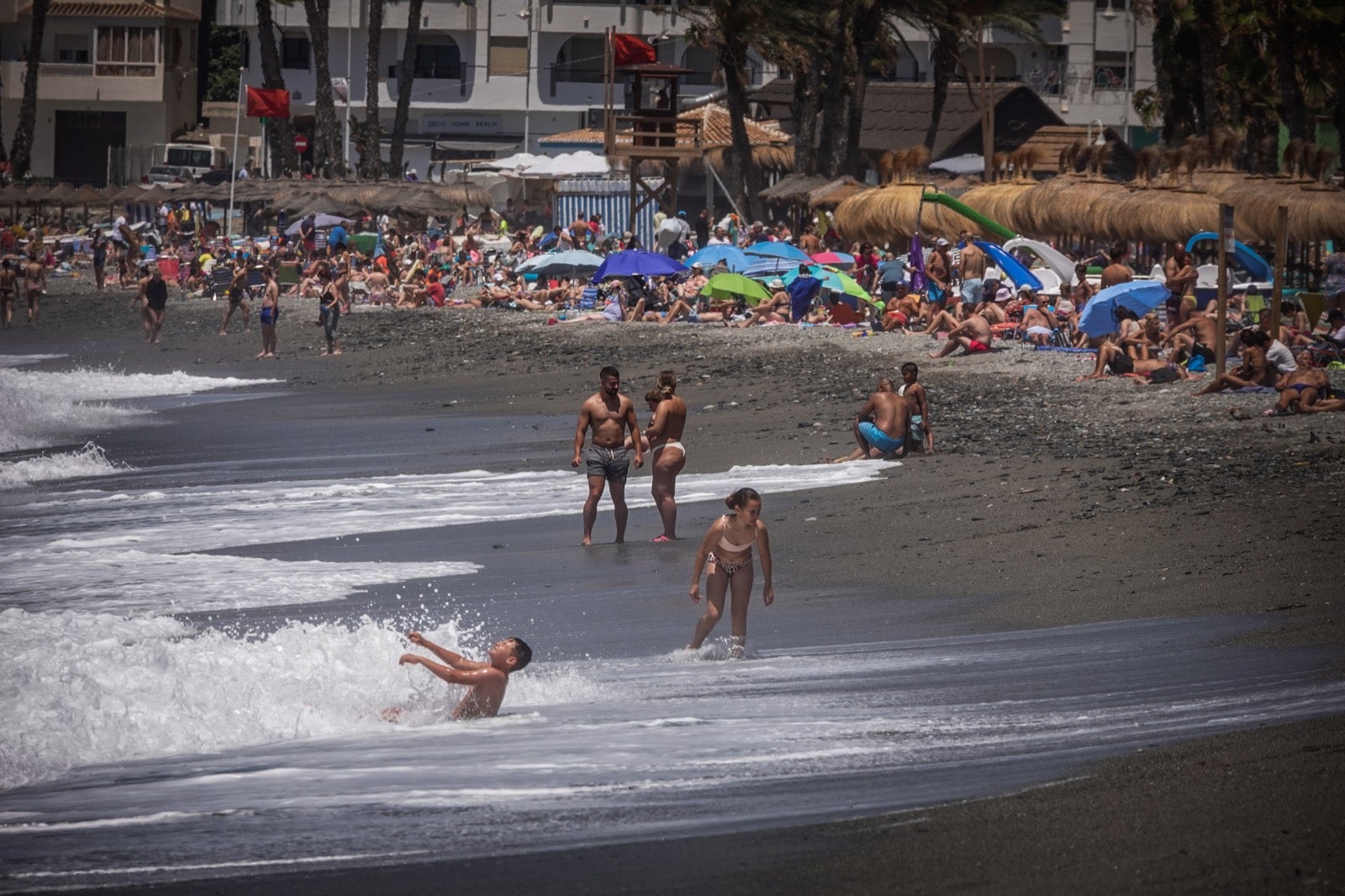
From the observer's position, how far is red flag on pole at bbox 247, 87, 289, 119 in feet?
140

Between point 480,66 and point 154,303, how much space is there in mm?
31858

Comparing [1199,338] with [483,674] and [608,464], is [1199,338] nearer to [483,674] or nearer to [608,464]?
[608,464]

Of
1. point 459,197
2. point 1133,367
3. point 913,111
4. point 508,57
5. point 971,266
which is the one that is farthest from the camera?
point 508,57

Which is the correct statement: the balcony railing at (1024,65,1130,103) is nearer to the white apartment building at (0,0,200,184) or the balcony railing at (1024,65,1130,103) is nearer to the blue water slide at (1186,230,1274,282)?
the white apartment building at (0,0,200,184)

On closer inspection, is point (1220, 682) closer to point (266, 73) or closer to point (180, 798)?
point (180, 798)

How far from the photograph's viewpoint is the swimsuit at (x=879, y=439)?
15102 mm

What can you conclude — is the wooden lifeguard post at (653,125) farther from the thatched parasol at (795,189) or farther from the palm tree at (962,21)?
the palm tree at (962,21)

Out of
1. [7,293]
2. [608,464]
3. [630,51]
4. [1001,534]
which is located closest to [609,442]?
[608,464]

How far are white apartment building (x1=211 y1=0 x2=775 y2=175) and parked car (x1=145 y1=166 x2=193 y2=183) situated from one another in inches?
334

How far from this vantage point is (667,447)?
12.5 meters

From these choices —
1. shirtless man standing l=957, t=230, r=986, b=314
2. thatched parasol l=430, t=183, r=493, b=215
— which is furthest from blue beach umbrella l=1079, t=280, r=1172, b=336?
thatched parasol l=430, t=183, r=493, b=215

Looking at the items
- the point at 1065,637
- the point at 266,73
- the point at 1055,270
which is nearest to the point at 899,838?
the point at 1065,637

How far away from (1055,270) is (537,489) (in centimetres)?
1244

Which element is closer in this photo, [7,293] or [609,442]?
[609,442]
